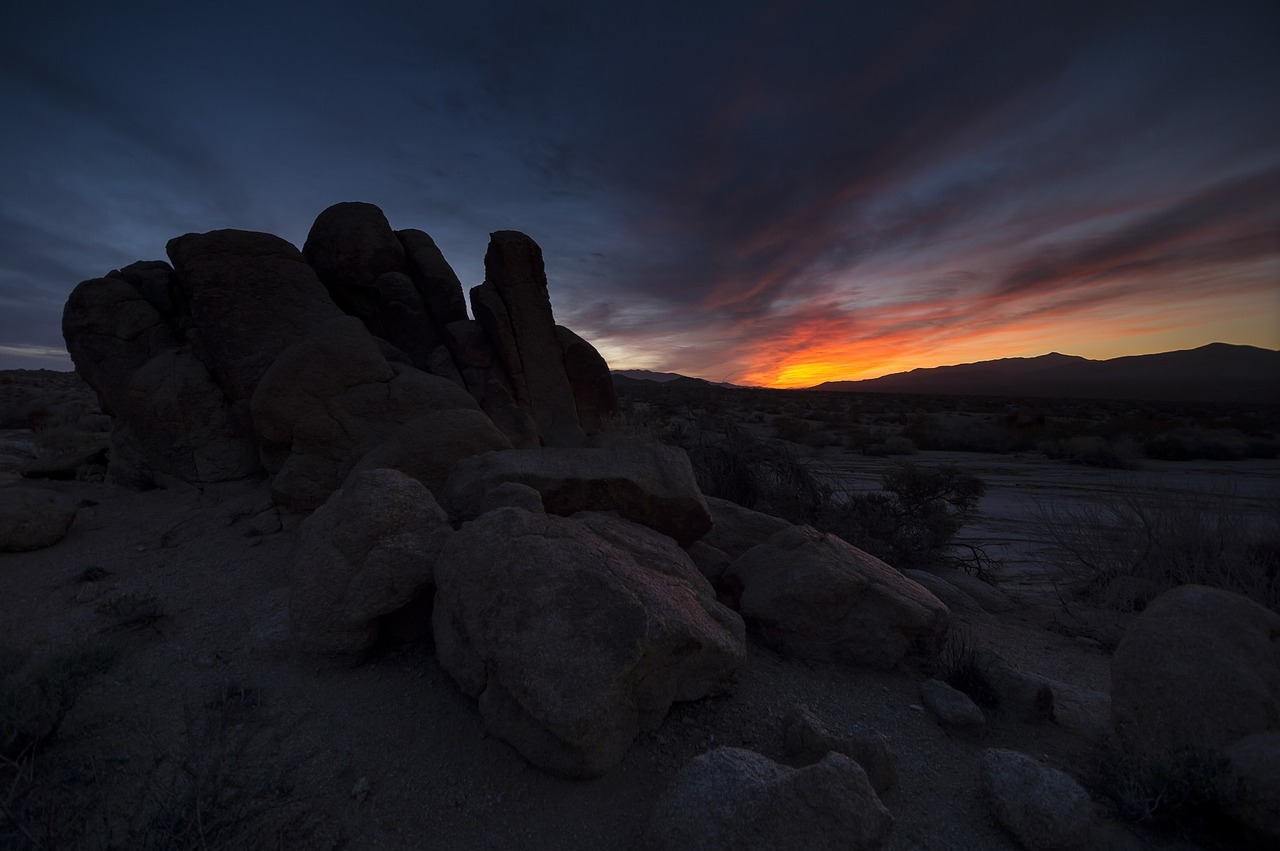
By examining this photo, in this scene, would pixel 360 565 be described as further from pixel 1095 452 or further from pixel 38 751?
pixel 1095 452

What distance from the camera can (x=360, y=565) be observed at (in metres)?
3.76

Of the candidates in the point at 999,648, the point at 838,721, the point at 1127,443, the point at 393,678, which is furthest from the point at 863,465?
the point at 393,678

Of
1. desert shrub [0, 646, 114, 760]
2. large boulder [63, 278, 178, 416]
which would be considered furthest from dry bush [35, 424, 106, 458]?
desert shrub [0, 646, 114, 760]

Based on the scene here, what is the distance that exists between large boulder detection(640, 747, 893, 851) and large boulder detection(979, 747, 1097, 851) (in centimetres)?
70

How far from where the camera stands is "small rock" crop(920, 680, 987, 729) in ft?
11.2

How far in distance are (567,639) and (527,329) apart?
318 inches

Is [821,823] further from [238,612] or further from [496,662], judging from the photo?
[238,612]

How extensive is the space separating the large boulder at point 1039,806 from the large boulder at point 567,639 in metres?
1.40

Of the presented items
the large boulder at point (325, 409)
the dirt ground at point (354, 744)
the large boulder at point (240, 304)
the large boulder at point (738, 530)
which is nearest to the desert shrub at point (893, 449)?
the large boulder at point (738, 530)

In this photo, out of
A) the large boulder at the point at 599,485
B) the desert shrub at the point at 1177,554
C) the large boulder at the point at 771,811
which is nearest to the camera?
the large boulder at the point at 771,811

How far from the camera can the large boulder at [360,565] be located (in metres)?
3.61

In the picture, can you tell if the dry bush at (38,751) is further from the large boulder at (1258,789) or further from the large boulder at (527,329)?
the large boulder at (527,329)

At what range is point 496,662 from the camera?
2.92 metres

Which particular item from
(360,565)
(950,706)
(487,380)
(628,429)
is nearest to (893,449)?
(628,429)
